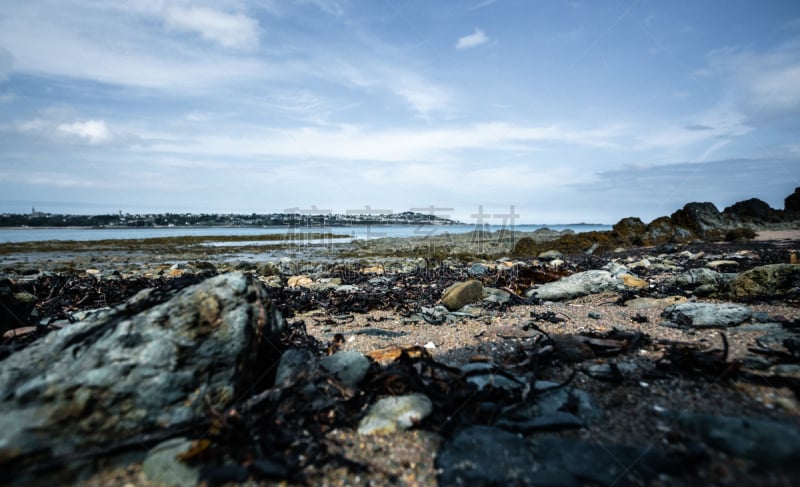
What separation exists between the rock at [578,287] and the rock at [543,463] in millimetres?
4259

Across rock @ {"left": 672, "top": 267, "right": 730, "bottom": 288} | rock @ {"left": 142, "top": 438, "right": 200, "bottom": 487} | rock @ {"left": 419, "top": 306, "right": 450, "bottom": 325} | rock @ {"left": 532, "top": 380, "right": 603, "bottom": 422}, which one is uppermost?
rock @ {"left": 672, "top": 267, "right": 730, "bottom": 288}

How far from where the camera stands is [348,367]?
2.44 meters

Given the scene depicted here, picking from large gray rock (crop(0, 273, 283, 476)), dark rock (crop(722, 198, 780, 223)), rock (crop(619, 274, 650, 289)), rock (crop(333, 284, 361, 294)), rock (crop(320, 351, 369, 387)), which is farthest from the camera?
dark rock (crop(722, 198, 780, 223))

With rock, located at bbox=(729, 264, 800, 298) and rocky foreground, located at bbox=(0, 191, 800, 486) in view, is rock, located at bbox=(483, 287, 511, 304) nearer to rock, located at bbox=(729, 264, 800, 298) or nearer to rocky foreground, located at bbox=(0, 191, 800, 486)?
rocky foreground, located at bbox=(0, 191, 800, 486)

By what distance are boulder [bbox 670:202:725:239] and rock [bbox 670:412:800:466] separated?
2219 cm

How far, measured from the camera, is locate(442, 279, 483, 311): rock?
5.27 meters

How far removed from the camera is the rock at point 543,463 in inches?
59.6

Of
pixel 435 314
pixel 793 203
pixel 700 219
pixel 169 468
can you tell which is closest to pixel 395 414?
pixel 169 468

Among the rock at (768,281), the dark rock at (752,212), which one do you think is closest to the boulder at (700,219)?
the dark rock at (752,212)

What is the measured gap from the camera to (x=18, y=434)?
5.01 ft

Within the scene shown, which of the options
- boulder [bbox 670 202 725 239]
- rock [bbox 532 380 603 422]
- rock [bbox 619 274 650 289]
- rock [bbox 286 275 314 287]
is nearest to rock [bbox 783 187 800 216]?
boulder [bbox 670 202 725 239]

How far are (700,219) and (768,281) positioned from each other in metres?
19.3

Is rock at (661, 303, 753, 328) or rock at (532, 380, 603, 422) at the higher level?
rock at (661, 303, 753, 328)

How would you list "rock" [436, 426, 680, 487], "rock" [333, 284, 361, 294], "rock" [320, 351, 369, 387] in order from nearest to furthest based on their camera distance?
"rock" [436, 426, 680, 487], "rock" [320, 351, 369, 387], "rock" [333, 284, 361, 294]
